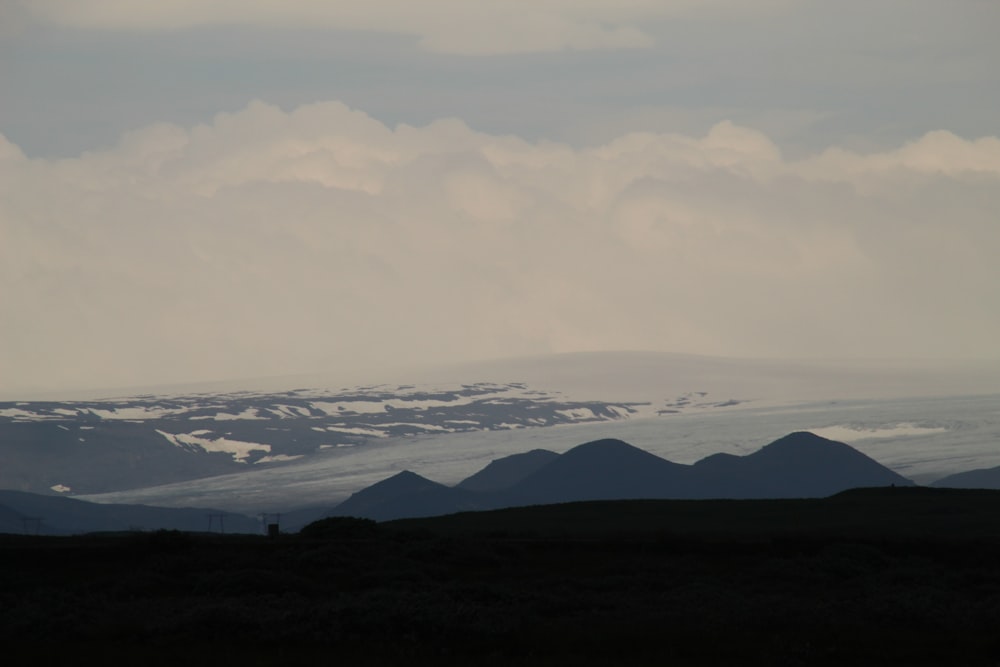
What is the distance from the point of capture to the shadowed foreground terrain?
140 ft

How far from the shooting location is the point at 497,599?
53.2m

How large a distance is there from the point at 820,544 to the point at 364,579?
27203mm

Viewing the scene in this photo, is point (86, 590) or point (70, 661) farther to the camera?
point (86, 590)

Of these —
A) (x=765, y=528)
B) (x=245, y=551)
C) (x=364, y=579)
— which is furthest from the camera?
(x=765, y=528)

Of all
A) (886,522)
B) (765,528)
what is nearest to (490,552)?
(765,528)

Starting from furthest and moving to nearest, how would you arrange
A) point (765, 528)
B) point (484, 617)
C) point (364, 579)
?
point (765, 528) → point (364, 579) → point (484, 617)

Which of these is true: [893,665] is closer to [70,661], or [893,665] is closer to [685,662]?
[685,662]

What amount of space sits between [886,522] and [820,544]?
114ft

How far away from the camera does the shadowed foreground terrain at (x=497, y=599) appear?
4272 centimetres

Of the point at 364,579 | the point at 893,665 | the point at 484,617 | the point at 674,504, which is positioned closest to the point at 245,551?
the point at 364,579

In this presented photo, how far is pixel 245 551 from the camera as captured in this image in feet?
222

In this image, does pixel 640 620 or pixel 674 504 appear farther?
pixel 674 504

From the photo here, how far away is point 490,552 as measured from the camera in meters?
69.4

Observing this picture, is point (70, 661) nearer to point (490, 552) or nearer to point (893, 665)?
point (893, 665)
